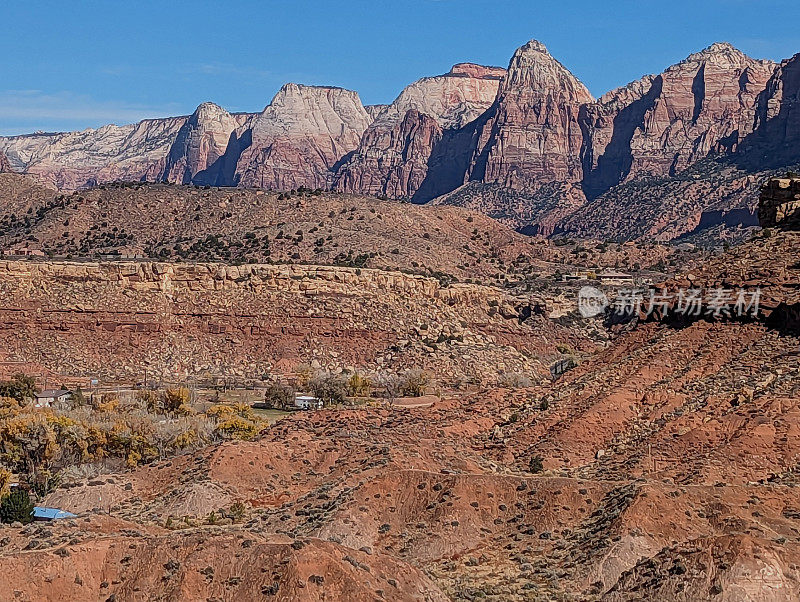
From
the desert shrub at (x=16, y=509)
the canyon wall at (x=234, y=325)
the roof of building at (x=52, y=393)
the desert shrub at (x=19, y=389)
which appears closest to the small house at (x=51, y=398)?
the roof of building at (x=52, y=393)

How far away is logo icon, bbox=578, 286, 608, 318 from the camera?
83.8m

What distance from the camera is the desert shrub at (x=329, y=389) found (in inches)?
2334

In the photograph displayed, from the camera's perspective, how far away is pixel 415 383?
2462 inches

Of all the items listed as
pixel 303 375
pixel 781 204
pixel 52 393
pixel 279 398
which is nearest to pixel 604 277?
pixel 303 375

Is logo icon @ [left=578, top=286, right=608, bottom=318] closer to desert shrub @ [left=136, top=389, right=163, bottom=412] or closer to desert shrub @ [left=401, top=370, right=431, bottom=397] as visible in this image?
desert shrub @ [left=401, top=370, right=431, bottom=397]

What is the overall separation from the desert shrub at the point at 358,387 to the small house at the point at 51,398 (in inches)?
492

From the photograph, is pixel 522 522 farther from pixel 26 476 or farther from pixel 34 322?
pixel 34 322

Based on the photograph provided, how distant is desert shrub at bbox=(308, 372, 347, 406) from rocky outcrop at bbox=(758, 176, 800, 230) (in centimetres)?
2145

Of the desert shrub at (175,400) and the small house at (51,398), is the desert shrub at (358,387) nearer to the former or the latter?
the desert shrub at (175,400)

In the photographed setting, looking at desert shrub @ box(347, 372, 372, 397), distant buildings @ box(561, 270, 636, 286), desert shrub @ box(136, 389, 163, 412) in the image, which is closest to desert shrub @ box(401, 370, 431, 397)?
desert shrub @ box(347, 372, 372, 397)

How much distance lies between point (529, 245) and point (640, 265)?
1008 centimetres

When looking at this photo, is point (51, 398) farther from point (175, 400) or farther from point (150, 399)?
point (175, 400)

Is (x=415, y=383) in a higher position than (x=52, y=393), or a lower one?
higher

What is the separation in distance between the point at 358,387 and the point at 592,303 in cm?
2748
